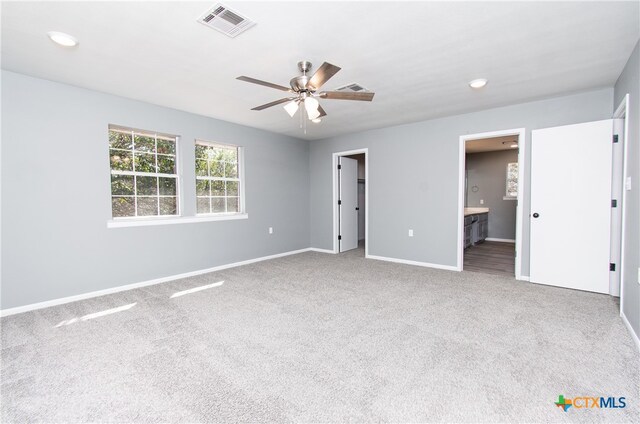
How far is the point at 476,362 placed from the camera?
2.06 metres

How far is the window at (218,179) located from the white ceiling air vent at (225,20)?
270 centimetres

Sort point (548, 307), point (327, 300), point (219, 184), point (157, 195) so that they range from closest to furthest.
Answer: point (548, 307) < point (327, 300) < point (157, 195) < point (219, 184)

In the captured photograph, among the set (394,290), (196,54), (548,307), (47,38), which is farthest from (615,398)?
(47,38)

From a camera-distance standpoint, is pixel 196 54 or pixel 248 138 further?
pixel 248 138

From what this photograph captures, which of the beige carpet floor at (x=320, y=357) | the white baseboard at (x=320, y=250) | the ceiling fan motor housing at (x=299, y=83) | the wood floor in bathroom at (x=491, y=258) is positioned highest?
the ceiling fan motor housing at (x=299, y=83)

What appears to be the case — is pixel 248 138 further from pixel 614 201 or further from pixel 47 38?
pixel 614 201

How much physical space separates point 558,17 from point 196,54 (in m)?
2.90

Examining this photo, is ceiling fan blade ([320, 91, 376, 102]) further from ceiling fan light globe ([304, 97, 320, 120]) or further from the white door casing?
the white door casing

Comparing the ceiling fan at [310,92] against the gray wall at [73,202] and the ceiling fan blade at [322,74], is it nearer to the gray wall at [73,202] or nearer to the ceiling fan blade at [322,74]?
the ceiling fan blade at [322,74]

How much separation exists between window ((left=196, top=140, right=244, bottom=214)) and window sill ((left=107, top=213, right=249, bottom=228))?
0.14 m

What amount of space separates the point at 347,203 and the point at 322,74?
4330 millimetres

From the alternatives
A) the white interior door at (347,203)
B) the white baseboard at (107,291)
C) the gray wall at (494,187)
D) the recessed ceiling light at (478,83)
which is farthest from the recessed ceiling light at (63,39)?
the gray wall at (494,187)

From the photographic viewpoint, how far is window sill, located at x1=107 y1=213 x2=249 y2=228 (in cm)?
372

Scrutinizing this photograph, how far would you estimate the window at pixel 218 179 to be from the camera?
468 centimetres
